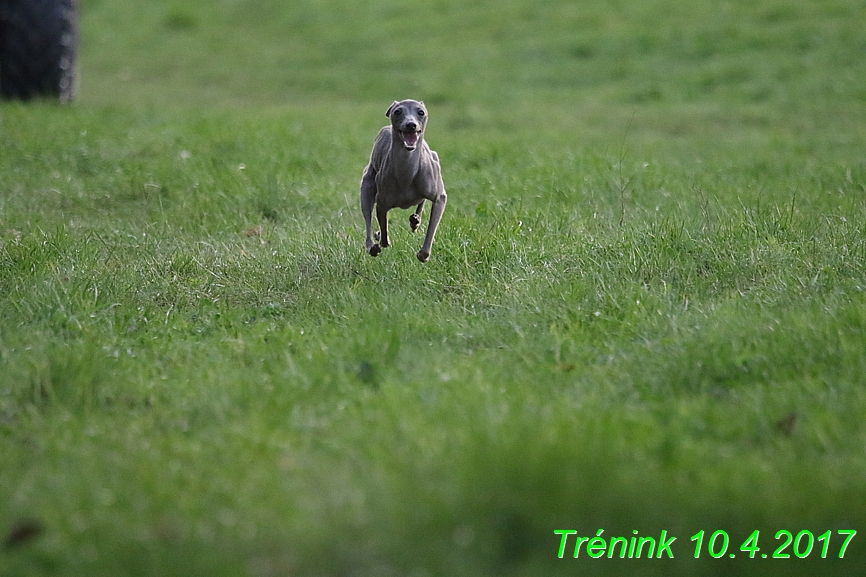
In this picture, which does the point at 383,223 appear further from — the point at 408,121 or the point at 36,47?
the point at 36,47

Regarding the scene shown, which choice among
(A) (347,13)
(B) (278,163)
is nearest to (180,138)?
(B) (278,163)

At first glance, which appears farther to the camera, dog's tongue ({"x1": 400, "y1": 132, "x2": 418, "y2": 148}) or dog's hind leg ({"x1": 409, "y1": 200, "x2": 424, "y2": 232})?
dog's hind leg ({"x1": 409, "y1": 200, "x2": 424, "y2": 232})

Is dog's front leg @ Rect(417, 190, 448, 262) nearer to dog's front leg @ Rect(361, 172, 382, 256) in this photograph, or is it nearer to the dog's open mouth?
dog's front leg @ Rect(361, 172, 382, 256)

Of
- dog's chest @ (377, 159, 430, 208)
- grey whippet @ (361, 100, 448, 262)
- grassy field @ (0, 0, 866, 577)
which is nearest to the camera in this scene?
grassy field @ (0, 0, 866, 577)

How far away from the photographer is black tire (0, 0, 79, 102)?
40.3 feet

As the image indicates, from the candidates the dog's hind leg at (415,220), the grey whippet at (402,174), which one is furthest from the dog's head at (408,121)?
the dog's hind leg at (415,220)

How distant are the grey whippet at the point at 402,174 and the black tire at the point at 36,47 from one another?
26.4ft

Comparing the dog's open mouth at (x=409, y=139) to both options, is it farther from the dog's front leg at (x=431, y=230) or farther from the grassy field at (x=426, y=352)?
the grassy field at (x=426, y=352)

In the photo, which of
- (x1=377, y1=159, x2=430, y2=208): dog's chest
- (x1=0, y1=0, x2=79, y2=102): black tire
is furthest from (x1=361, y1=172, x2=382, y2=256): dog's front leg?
(x1=0, y1=0, x2=79, y2=102): black tire

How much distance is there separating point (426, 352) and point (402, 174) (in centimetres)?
148

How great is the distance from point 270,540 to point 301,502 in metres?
0.21

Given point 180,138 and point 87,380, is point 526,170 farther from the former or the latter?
point 87,380

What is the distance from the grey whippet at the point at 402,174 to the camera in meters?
5.66

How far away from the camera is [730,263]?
19.3ft
